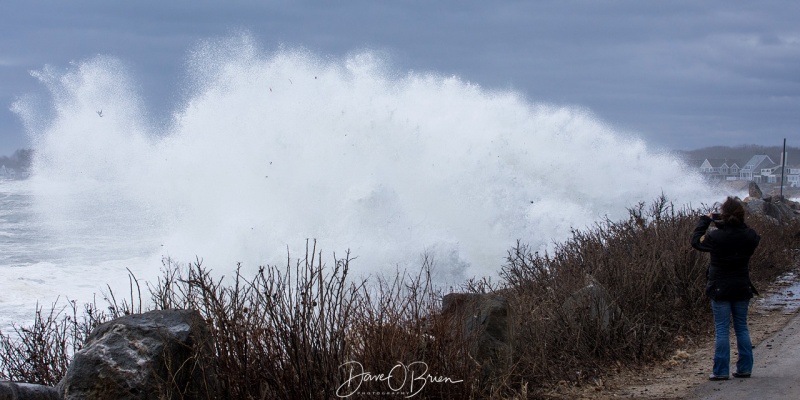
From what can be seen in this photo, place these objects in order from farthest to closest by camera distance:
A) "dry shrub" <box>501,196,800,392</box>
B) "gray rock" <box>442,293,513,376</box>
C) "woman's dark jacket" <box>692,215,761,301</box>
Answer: "dry shrub" <box>501,196,800,392</box> → "woman's dark jacket" <box>692,215,761,301</box> → "gray rock" <box>442,293,513,376</box>

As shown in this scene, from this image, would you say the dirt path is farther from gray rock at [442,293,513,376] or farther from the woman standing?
gray rock at [442,293,513,376]

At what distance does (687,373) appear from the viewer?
31.7ft

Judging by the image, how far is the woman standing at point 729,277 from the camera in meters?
8.78

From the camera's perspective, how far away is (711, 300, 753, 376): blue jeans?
8836 millimetres

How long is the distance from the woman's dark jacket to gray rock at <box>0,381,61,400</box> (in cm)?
646

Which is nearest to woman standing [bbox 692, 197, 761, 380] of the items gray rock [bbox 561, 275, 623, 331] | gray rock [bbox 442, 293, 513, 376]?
gray rock [bbox 561, 275, 623, 331]

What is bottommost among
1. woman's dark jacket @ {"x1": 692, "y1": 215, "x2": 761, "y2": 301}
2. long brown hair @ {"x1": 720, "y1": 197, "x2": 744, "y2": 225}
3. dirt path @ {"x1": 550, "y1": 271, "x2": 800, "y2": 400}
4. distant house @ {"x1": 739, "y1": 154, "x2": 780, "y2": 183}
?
dirt path @ {"x1": 550, "y1": 271, "x2": 800, "y2": 400}

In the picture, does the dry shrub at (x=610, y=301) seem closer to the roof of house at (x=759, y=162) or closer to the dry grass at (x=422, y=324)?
the dry grass at (x=422, y=324)

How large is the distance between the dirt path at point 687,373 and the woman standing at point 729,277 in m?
0.24

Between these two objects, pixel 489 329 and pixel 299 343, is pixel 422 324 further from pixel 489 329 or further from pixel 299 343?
pixel 299 343

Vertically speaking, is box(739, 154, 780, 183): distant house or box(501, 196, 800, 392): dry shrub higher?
box(739, 154, 780, 183): distant house
